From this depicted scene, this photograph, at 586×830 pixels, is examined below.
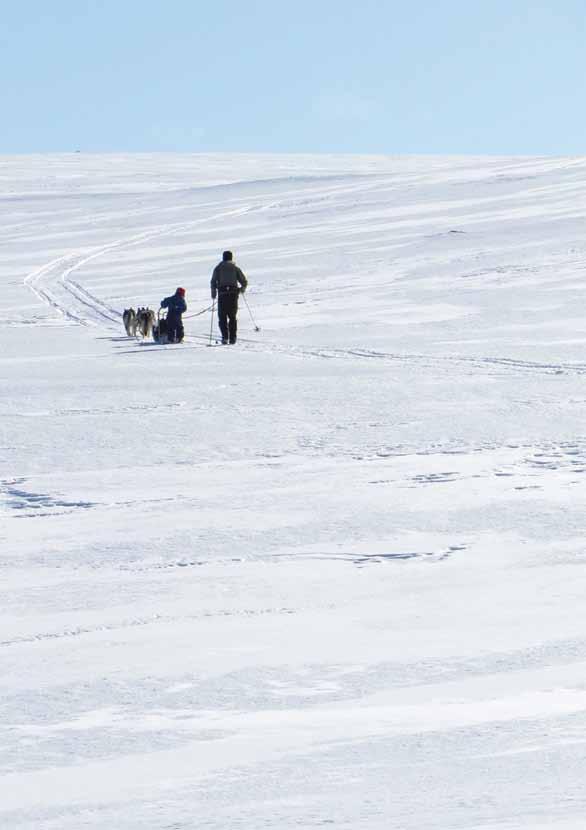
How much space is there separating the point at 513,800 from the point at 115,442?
20.2ft

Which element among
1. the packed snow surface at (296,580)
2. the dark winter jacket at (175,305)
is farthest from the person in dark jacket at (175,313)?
the packed snow surface at (296,580)

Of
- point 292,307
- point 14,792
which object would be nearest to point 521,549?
point 14,792

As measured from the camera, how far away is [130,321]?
56.2ft

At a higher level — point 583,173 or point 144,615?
point 583,173

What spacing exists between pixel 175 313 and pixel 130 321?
106 centimetres

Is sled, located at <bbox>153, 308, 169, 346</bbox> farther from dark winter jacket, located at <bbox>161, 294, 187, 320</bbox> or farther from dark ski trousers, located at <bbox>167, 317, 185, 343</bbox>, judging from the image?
dark winter jacket, located at <bbox>161, 294, 187, 320</bbox>

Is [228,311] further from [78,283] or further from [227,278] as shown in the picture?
[78,283]

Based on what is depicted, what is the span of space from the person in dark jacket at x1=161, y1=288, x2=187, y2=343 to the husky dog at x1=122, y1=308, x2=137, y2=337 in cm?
73

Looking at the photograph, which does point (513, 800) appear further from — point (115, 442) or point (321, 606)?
point (115, 442)

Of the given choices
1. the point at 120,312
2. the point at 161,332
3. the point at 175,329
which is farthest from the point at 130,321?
the point at 120,312

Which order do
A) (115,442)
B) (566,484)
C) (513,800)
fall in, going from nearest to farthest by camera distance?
1. (513,800)
2. (566,484)
3. (115,442)

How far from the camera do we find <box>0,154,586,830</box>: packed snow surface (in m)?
3.73

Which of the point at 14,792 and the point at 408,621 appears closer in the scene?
the point at 14,792

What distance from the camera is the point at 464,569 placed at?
601 centimetres
